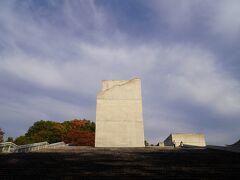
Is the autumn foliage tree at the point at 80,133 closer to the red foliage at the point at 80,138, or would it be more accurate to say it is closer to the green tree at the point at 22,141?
the red foliage at the point at 80,138

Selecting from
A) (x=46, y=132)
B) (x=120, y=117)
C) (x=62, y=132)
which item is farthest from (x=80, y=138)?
(x=120, y=117)

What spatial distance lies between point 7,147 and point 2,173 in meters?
9.76

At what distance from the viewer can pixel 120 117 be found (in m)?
24.5

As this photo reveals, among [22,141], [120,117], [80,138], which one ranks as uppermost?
[80,138]

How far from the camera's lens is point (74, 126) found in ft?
201

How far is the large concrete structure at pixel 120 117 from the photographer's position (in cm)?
2406

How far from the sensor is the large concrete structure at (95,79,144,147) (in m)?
24.1

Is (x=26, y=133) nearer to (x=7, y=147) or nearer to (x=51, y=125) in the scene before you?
(x=51, y=125)

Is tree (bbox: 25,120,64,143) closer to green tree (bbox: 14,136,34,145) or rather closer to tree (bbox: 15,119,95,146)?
tree (bbox: 15,119,95,146)

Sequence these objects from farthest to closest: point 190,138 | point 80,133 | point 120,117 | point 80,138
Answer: point 80,133 → point 80,138 → point 190,138 → point 120,117

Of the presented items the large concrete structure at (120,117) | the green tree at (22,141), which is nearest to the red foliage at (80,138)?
the green tree at (22,141)

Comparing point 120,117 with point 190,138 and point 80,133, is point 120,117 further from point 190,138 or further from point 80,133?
point 80,133

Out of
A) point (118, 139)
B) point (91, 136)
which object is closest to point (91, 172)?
point (118, 139)

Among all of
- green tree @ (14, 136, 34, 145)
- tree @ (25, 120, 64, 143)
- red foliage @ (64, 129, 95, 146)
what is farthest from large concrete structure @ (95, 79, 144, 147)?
tree @ (25, 120, 64, 143)
